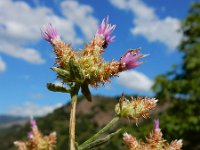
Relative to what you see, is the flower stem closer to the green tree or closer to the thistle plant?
the thistle plant

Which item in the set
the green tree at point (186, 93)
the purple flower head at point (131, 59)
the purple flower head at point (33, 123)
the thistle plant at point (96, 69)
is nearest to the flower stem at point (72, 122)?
the thistle plant at point (96, 69)

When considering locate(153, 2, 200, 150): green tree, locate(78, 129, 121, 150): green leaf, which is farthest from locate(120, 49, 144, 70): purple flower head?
locate(153, 2, 200, 150): green tree

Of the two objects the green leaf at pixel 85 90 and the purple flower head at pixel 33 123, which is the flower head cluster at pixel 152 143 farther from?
the purple flower head at pixel 33 123

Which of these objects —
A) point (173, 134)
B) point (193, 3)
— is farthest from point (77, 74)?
point (193, 3)

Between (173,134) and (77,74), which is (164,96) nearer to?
(173,134)

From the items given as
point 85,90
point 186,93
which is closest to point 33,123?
point 85,90

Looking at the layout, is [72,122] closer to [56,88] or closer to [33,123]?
[56,88]
